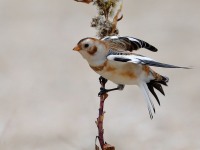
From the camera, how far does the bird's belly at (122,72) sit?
1036mm

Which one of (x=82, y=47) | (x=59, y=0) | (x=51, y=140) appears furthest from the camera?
(x=59, y=0)

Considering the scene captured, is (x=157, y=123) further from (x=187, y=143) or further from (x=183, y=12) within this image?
(x=183, y=12)

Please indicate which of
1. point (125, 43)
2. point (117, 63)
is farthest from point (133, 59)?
point (125, 43)

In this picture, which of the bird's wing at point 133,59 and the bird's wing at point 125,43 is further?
the bird's wing at point 125,43

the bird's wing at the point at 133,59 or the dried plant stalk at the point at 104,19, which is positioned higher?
the dried plant stalk at the point at 104,19

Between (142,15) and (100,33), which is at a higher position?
(142,15)

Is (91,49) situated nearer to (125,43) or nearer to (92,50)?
(92,50)

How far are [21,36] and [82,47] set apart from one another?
89.9 inches

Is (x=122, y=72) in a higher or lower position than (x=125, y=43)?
lower

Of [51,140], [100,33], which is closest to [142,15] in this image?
[51,140]

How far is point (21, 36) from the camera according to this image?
3.27m

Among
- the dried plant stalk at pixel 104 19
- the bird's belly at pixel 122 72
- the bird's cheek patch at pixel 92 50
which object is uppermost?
the dried plant stalk at pixel 104 19

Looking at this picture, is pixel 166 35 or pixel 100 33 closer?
pixel 100 33

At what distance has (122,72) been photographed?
105 centimetres
